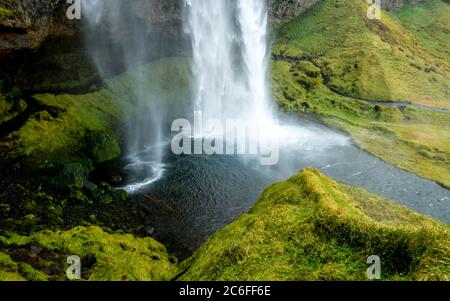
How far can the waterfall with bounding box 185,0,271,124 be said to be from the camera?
243 ft

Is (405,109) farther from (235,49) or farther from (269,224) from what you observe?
(269,224)

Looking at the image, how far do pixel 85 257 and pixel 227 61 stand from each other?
61087mm

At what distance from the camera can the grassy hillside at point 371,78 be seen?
66562 millimetres

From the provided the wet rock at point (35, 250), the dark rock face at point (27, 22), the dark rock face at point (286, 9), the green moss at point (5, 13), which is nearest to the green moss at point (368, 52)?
the dark rock face at point (286, 9)

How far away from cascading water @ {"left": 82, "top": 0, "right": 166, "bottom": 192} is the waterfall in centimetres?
975

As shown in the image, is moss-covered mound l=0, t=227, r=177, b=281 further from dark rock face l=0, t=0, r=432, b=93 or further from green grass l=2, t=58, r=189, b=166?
dark rock face l=0, t=0, r=432, b=93

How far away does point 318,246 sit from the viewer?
16703mm

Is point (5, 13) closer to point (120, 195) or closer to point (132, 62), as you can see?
point (120, 195)

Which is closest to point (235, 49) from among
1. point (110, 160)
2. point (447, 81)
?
point (110, 160)

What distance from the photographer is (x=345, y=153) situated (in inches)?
2398

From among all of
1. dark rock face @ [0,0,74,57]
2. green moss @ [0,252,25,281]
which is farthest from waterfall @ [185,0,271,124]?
green moss @ [0,252,25,281]

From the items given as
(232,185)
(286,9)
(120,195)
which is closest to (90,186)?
(120,195)

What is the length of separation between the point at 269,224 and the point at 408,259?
7.50 metres
